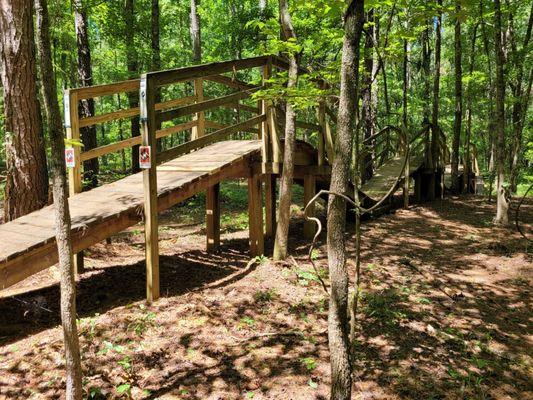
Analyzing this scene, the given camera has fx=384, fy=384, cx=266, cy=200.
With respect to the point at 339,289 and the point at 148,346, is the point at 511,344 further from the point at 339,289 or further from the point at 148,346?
the point at 148,346

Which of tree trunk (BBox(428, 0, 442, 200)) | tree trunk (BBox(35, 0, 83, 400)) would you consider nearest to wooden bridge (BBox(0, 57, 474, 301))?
tree trunk (BBox(35, 0, 83, 400))

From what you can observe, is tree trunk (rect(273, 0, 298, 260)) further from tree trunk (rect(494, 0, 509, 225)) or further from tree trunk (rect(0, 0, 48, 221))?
tree trunk (rect(494, 0, 509, 225))

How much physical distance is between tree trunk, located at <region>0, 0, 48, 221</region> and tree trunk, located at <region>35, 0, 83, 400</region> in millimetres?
3369

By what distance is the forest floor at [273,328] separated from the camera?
3465 millimetres

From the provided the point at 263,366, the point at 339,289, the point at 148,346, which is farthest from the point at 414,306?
the point at 148,346

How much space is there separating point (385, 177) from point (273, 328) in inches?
318

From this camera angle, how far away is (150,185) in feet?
15.9

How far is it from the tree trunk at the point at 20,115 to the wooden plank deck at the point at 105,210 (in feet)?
2.24

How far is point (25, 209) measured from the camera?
5766mm

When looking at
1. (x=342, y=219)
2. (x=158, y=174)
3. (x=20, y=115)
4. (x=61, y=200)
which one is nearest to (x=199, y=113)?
(x=158, y=174)

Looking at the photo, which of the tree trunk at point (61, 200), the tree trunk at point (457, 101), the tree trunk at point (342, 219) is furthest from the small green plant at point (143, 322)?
the tree trunk at point (457, 101)

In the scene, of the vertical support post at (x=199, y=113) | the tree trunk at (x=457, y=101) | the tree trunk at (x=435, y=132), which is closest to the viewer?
the vertical support post at (x=199, y=113)

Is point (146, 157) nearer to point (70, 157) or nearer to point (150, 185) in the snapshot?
point (150, 185)

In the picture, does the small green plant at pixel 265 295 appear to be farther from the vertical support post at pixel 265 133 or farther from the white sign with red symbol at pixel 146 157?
the vertical support post at pixel 265 133
